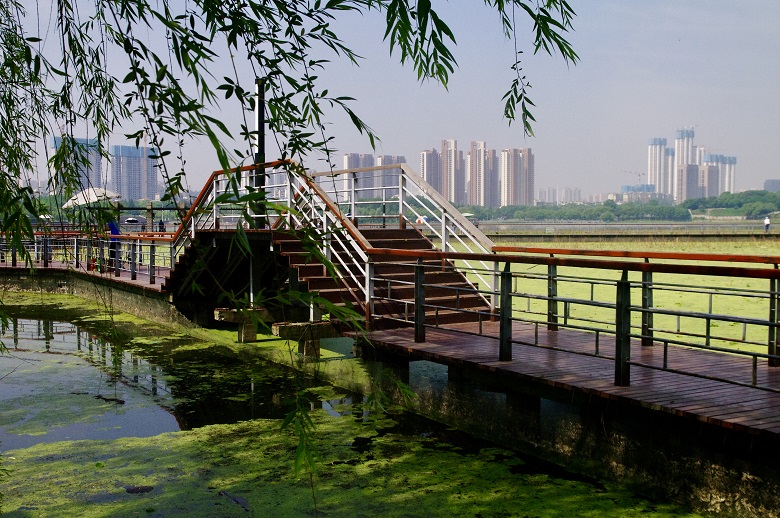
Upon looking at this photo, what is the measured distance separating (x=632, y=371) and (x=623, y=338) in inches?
27.0

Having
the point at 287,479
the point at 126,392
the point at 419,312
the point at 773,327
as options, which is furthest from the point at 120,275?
the point at 773,327

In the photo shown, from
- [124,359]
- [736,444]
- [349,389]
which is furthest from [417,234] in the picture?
[736,444]

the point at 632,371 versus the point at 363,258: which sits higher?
the point at 363,258

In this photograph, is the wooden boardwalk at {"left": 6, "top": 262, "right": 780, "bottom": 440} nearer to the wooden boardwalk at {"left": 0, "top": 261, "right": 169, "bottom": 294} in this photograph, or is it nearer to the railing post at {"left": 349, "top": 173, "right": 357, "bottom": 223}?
the railing post at {"left": 349, "top": 173, "right": 357, "bottom": 223}

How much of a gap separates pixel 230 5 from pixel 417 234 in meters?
8.36

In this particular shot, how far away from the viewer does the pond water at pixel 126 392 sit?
7477mm

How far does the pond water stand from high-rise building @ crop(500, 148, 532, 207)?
14673 centimetres

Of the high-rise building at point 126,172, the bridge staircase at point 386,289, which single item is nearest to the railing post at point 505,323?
the bridge staircase at point 386,289

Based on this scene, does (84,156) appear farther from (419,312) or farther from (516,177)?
(516,177)

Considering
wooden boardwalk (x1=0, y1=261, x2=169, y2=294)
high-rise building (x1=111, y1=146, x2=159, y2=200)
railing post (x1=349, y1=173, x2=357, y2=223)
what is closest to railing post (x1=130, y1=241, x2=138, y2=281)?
wooden boardwalk (x1=0, y1=261, x2=169, y2=294)

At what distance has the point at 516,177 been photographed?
159250 mm

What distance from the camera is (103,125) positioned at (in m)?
4.20

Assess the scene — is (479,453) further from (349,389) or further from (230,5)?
(230,5)

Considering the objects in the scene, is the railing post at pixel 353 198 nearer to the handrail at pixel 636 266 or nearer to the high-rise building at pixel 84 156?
the handrail at pixel 636 266
